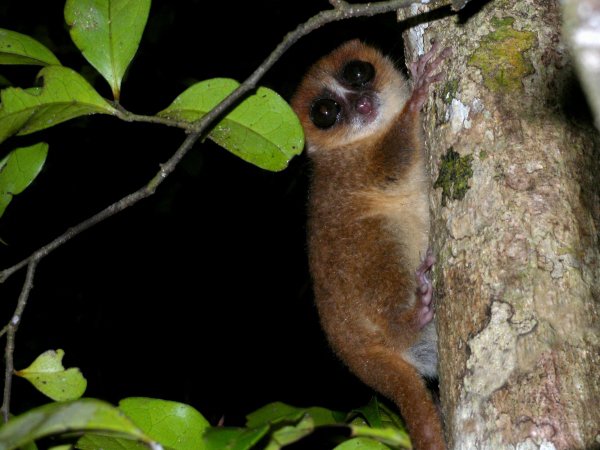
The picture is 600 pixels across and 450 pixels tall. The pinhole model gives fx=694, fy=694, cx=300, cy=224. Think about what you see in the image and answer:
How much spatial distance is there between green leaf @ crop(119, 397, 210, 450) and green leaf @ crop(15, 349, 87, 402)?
0.19 m

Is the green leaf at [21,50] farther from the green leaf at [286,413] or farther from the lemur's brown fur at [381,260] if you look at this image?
the green leaf at [286,413]

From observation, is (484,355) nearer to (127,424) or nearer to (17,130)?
(127,424)

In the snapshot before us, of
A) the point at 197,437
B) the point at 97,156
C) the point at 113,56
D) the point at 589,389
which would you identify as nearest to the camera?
the point at 589,389

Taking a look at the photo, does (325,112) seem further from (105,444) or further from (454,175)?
(105,444)

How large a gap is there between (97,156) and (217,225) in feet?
5.88

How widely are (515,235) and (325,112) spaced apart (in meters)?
2.88

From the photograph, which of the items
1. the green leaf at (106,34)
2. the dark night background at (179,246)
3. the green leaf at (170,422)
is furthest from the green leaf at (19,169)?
the dark night background at (179,246)

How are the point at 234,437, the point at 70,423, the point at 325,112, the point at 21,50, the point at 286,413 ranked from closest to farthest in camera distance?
the point at 70,423, the point at 234,437, the point at 21,50, the point at 286,413, the point at 325,112

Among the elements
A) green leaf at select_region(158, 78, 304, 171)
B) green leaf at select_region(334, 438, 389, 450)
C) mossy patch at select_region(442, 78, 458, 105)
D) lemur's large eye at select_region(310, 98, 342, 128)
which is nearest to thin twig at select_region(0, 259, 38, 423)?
green leaf at select_region(158, 78, 304, 171)

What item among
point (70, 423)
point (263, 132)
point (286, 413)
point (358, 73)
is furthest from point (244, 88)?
point (358, 73)

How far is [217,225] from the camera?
7.89m

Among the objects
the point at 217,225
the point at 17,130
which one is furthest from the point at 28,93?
the point at 217,225

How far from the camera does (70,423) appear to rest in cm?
132

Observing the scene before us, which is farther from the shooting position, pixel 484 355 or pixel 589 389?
pixel 484 355
